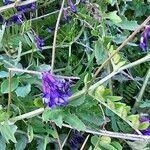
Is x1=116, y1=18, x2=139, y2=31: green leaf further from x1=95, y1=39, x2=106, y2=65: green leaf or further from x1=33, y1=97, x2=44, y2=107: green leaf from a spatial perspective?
x1=33, y1=97, x2=44, y2=107: green leaf

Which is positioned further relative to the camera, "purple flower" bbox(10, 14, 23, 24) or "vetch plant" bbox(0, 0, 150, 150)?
"purple flower" bbox(10, 14, 23, 24)

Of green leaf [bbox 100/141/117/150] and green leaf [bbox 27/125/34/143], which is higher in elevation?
green leaf [bbox 27/125/34/143]

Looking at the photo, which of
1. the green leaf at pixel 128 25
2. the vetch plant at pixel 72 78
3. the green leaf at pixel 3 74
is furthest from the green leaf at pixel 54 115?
the green leaf at pixel 128 25

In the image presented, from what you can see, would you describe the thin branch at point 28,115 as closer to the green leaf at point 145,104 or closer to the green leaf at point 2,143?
the green leaf at point 2,143

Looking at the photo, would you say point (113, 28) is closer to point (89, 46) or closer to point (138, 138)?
point (89, 46)

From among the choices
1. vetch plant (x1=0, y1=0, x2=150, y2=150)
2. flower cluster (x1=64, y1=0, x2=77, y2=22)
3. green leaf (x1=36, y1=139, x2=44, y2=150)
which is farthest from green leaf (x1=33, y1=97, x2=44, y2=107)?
flower cluster (x1=64, y1=0, x2=77, y2=22)

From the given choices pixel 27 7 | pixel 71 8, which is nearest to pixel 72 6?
pixel 71 8

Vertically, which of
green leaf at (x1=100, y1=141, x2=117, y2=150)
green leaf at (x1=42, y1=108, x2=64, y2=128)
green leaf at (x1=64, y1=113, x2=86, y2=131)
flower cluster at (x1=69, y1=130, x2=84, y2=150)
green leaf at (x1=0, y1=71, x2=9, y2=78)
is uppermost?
green leaf at (x1=0, y1=71, x2=9, y2=78)
